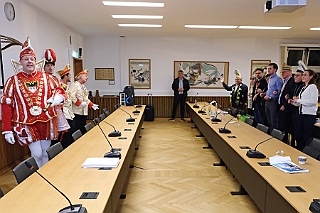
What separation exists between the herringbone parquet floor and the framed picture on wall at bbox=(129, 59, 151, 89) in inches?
147

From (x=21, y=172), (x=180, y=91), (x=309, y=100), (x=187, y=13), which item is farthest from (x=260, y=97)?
(x=21, y=172)

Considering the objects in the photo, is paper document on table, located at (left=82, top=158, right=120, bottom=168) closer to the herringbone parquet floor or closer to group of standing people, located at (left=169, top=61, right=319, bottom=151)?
the herringbone parquet floor

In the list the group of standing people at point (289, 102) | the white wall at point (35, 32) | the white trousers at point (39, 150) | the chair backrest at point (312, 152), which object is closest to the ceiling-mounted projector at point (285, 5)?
the group of standing people at point (289, 102)

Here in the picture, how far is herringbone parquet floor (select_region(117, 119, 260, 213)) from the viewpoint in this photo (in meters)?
2.88

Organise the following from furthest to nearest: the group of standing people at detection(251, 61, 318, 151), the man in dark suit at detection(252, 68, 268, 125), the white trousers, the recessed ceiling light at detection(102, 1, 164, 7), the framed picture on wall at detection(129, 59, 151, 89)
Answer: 1. the framed picture on wall at detection(129, 59, 151, 89)
2. the man in dark suit at detection(252, 68, 268, 125)
3. the recessed ceiling light at detection(102, 1, 164, 7)
4. the group of standing people at detection(251, 61, 318, 151)
5. the white trousers

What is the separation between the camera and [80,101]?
14.8ft

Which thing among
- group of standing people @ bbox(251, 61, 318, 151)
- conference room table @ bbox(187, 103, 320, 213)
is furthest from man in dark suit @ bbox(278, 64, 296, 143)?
conference room table @ bbox(187, 103, 320, 213)

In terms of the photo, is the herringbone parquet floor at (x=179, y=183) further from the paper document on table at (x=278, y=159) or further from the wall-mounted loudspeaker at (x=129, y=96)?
the wall-mounted loudspeaker at (x=129, y=96)

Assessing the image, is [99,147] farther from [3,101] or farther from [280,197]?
[280,197]

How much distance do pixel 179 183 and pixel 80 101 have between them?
234 cm

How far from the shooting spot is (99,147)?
111 inches

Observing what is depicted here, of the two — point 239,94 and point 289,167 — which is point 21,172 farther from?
point 239,94

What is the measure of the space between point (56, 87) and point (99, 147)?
3.51 ft

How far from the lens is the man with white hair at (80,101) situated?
14.9 ft
